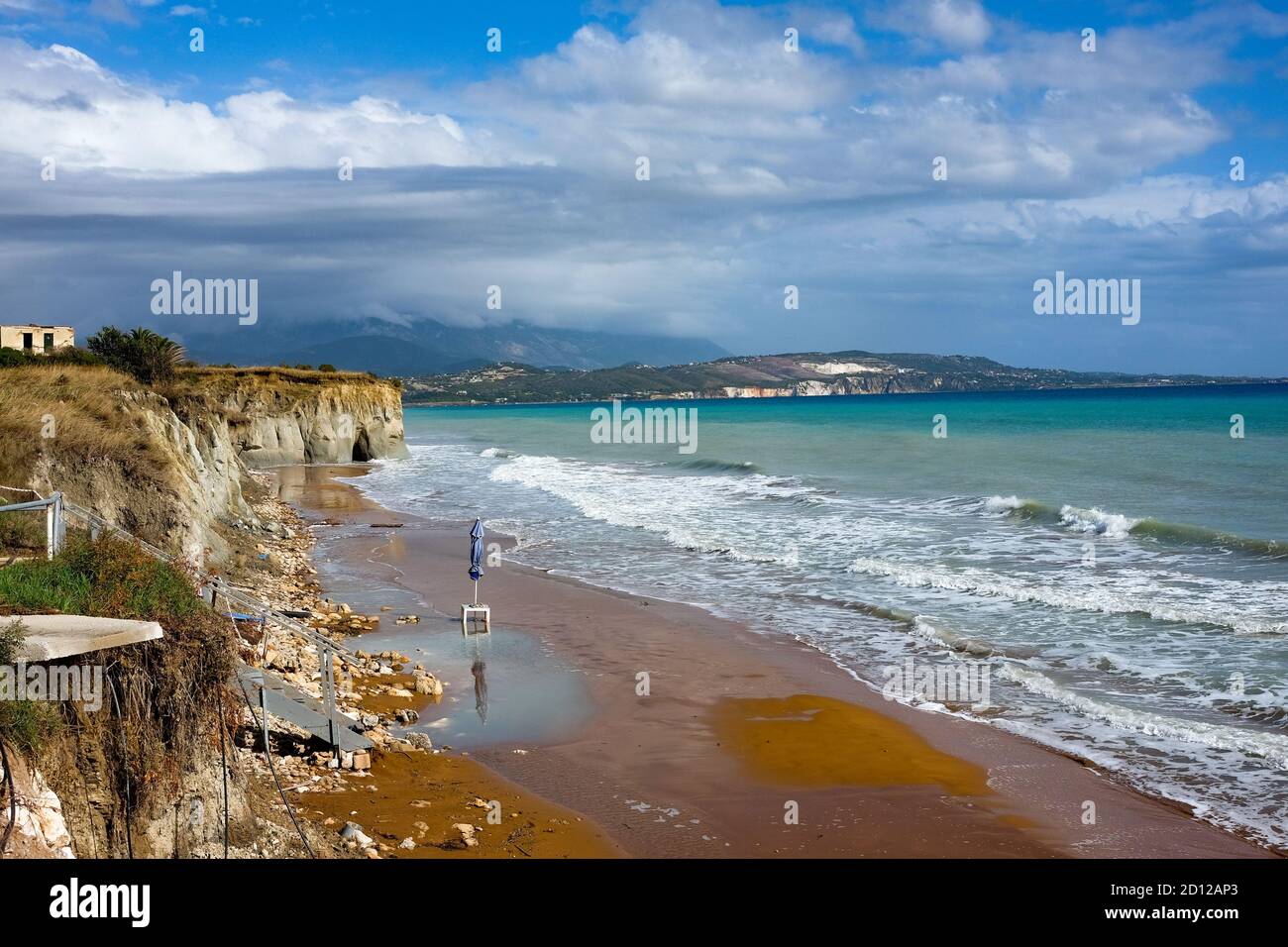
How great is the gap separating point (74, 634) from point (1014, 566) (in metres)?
20.5

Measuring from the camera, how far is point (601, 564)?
80.2 ft

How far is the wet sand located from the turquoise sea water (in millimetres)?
848

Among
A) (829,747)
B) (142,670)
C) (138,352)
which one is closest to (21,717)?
(142,670)

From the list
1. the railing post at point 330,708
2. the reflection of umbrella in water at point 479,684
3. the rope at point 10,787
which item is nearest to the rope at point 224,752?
the rope at point 10,787

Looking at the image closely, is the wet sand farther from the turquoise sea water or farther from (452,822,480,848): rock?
(452,822,480,848): rock

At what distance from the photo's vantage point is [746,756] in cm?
1183

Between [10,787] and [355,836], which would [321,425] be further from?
[10,787]

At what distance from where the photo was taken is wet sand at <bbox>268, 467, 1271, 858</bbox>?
9523 millimetres

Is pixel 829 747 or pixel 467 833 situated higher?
pixel 467 833

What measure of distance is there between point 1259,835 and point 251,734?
9.96 metres

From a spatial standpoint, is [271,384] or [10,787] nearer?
[10,787]

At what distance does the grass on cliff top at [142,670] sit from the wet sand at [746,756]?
4210mm

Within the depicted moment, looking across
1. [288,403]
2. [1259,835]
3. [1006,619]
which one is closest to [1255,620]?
[1006,619]

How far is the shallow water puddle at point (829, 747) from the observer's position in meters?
11.1
